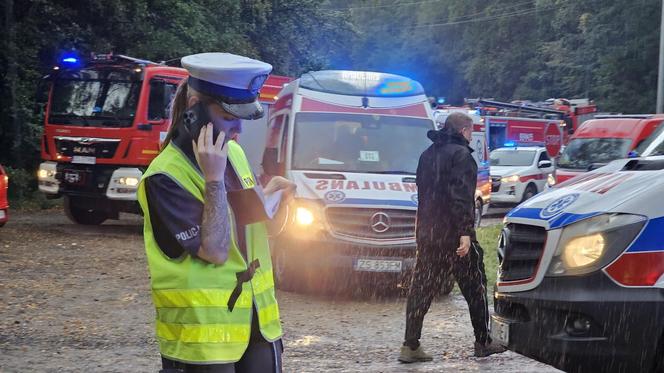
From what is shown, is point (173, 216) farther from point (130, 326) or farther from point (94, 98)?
point (94, 98)

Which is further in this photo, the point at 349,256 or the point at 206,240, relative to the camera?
the point at 349,256

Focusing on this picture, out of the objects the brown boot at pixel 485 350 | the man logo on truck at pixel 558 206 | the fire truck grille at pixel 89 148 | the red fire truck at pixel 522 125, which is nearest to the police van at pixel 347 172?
the brown boot at pixel 485 350

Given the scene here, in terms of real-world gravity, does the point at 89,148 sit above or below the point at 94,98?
below

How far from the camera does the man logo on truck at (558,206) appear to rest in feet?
16.0

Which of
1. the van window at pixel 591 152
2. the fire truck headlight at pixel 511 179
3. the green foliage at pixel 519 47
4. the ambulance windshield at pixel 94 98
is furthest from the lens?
the green foliage at pixel 519 47

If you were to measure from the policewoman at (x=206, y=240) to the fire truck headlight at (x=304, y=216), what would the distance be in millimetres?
5920

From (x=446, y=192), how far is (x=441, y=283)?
2.25 feet

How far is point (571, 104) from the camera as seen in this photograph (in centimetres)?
3522

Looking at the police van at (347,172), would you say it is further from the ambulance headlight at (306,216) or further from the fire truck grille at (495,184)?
the fire truck grille at (495,184)

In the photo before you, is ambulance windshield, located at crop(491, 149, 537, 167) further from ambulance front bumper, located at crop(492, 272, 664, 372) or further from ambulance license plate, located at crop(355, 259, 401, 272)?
ambulance front bumper, located at crop(492, 272, 664, 372)

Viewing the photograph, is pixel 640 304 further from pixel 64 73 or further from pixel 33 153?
pixel 33 153

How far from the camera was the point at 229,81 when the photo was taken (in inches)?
121

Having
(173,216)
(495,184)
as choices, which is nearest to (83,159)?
(495,184)

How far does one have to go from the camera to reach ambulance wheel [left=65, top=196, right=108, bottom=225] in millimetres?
15345
